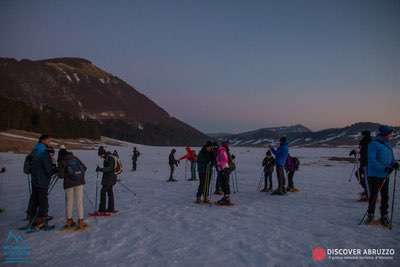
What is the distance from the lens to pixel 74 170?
339 inches

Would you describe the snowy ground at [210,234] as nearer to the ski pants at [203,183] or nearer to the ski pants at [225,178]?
the ski pants at [203,183]

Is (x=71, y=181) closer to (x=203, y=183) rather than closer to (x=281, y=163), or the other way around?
(x=203, y=183)

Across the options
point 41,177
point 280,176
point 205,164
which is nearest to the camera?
point 41,177

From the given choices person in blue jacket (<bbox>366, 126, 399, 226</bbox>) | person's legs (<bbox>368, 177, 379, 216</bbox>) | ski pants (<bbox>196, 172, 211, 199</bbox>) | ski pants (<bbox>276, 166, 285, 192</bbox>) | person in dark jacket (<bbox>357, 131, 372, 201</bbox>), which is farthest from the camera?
ski pants (<bbox>276, 166, 285, 192</bbox>)

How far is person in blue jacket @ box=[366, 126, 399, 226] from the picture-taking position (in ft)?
27.3

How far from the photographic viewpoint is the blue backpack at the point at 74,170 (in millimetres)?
8570

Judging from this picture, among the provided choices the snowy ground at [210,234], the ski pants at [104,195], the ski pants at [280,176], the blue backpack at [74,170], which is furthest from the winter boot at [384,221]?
the blue backpack at [74,170]

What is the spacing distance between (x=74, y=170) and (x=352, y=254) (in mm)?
6706

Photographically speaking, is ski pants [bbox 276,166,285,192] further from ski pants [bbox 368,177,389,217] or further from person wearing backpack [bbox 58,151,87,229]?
person wearing backpack [bbox 58,151,87,229]

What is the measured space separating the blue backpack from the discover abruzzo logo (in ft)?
19.4

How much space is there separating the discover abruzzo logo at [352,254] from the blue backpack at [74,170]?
5913mm

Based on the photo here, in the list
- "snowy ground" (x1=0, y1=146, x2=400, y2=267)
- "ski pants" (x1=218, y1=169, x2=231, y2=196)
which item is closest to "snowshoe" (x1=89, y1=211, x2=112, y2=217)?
"snowy ground" (x1=0, y1=146, x2=400, y2=267)

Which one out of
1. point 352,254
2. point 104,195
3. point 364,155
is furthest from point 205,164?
point 352,254

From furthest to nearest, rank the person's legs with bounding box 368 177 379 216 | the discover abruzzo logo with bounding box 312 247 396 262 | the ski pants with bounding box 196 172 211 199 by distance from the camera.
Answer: the ski pants with bounding box 196 172 211 199 < the person's legs with bounding box 368 177 379 216 < the discover abruzzo logo with bounding box 312 247 396 262
